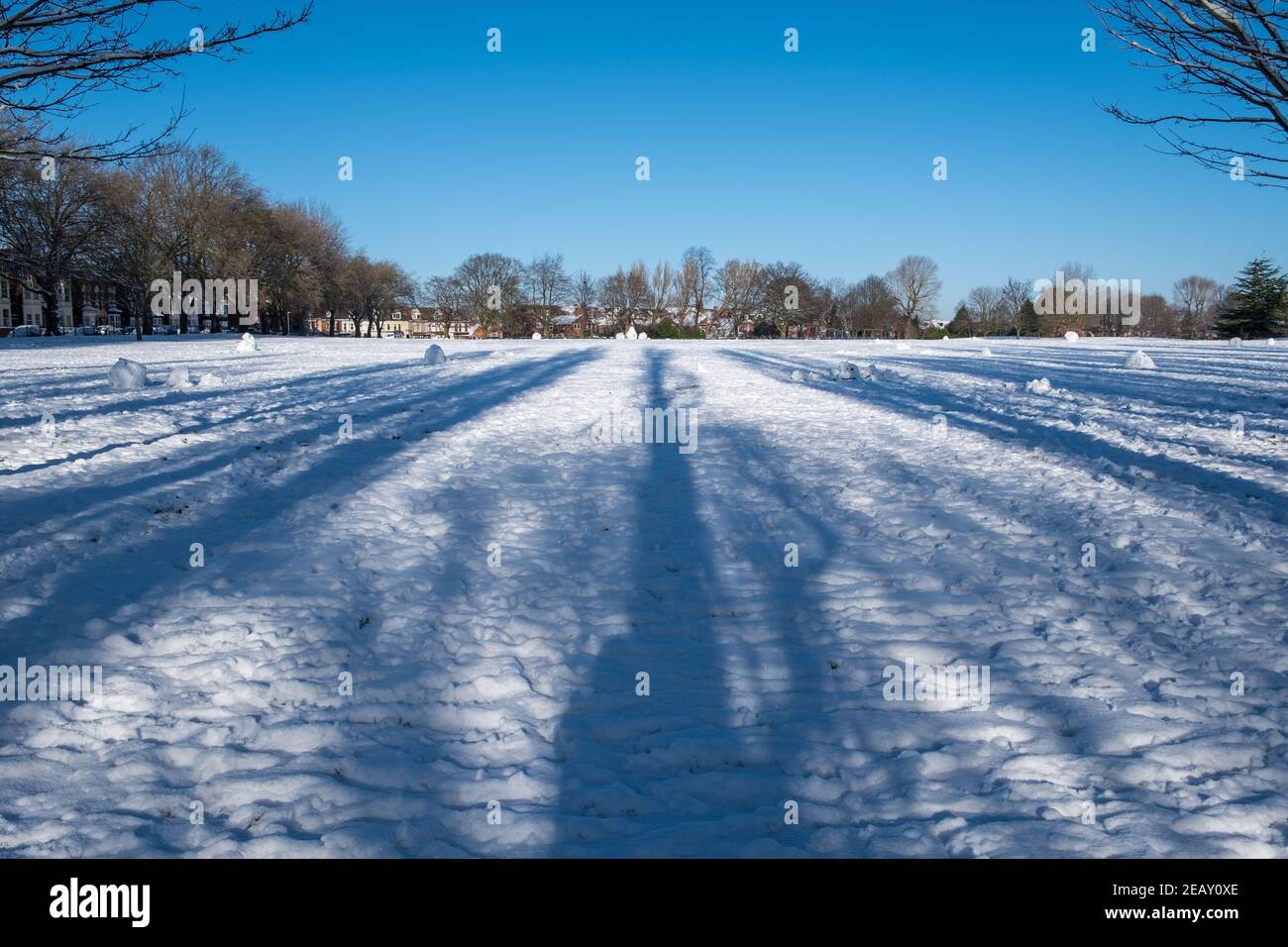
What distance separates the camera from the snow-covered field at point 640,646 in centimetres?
330

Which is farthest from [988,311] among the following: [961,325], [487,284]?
[487,284]

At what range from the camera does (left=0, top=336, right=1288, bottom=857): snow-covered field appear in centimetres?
330

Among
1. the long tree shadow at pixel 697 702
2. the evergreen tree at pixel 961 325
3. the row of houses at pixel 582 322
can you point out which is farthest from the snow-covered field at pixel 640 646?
the evergreen tree at pixel 961 325

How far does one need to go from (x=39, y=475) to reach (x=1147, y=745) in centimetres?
1024

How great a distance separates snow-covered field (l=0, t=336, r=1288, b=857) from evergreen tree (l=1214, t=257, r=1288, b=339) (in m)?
72.0

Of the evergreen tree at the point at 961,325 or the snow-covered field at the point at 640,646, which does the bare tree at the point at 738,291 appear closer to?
the evergreen tree at the point at 961,325

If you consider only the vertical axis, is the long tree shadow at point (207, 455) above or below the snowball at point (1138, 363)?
below

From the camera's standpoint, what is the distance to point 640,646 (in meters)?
5.03

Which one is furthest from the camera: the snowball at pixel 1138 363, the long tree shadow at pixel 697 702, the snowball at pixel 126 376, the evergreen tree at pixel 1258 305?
the evergreen tree at pixel 1258 305

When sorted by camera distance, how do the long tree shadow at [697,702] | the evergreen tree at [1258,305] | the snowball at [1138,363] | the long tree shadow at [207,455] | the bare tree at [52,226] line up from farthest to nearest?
the evergreen tree at [1258,305] → the bare tree at [52,226] → the snowball at [1138,363] → the long tree shadow at [207,455] → the long tree shadow at [697,702]

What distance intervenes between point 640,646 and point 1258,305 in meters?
83.5

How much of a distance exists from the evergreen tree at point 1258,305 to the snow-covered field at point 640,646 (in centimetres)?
7198

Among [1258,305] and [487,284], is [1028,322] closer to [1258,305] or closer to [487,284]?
[1258,305]
